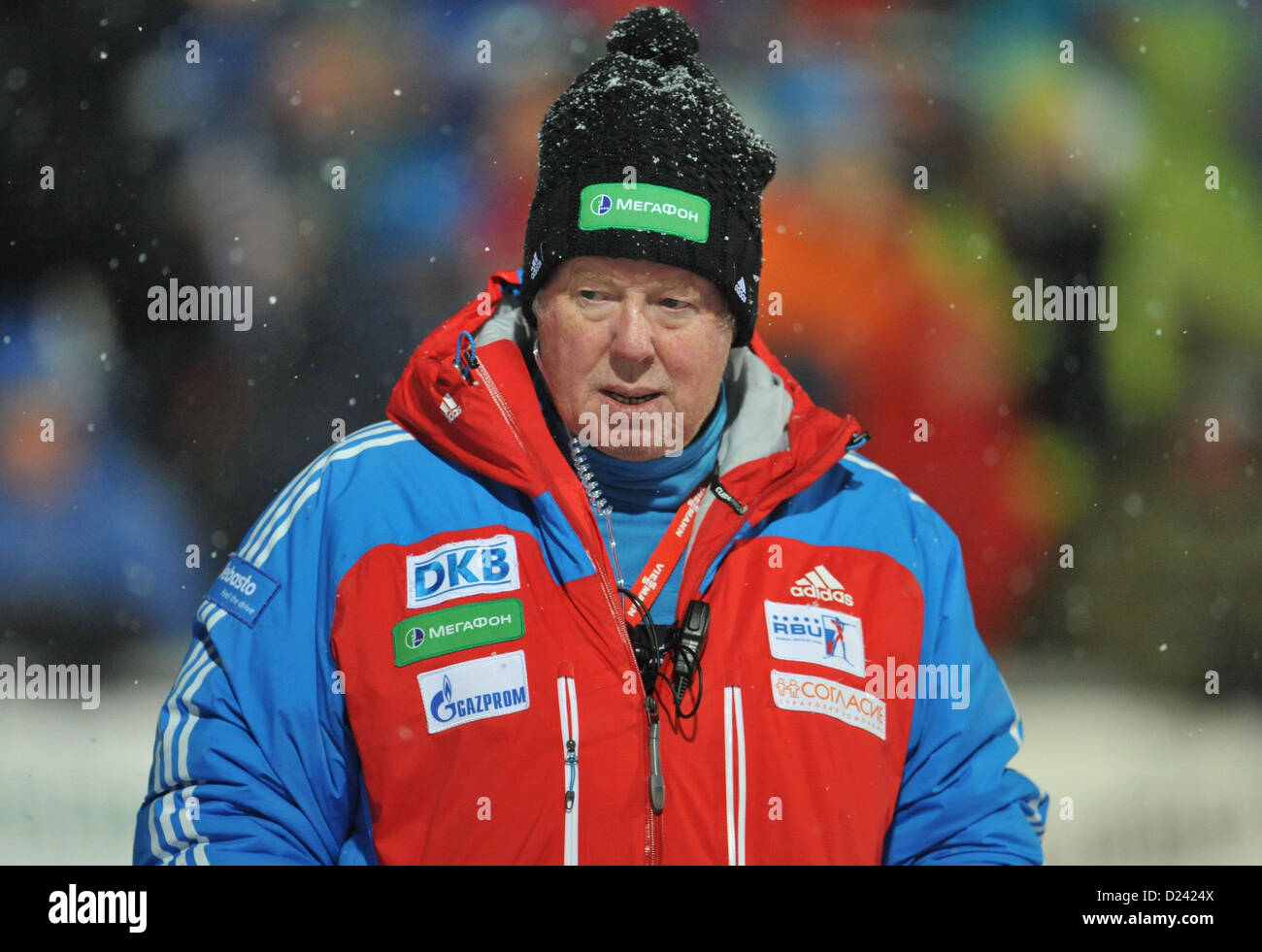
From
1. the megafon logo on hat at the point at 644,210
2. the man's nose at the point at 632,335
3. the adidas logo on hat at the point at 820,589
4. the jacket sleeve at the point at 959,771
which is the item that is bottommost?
the jacket sleeve at the point at 959,771

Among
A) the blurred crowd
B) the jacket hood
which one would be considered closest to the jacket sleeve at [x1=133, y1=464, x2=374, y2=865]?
the jacket hood

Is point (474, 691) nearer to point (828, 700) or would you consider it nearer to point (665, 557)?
point (665, 557)

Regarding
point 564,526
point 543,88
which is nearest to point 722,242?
point 564,526

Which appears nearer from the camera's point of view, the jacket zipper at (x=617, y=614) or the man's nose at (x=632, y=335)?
the jacket zipper at (x=617, y=614)

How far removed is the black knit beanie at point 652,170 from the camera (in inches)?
84.7

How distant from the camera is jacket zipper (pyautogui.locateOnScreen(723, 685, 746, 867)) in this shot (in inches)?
77.9

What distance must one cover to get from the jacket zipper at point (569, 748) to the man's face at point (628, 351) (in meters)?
0.44

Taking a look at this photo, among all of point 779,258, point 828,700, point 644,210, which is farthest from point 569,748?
point 779,258

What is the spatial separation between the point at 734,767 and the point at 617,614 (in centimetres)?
32

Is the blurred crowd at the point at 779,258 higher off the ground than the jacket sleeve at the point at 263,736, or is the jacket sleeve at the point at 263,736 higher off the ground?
the blurred crowd at the point at 779,258

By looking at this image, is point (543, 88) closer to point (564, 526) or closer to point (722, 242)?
point (722, 242)

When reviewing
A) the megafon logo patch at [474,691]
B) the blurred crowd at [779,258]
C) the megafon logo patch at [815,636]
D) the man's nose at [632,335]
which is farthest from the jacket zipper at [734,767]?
the blurred crowd at [779,258]

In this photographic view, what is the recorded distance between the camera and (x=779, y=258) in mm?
4543

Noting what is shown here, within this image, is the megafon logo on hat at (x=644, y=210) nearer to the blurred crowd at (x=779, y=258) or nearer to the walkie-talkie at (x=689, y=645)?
the walkie-talkie at (x=689, y=645)
